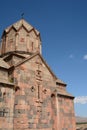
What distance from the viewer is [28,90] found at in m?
11.7

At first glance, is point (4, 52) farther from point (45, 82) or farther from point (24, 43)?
point (45, 82)

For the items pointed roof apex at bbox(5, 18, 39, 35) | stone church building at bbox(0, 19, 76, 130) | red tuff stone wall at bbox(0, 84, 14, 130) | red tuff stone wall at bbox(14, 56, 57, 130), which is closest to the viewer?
red tuff stone wall at bbox(0, 84, 14, 130)

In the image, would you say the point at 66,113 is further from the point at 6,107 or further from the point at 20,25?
the point at 20,25

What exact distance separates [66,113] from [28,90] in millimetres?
4490

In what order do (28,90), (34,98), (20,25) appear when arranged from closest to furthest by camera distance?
(28,90), (34,98), (20,25)

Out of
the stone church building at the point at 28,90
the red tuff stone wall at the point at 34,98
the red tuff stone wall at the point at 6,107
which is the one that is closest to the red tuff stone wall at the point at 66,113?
the stone church building at the point at 28,90

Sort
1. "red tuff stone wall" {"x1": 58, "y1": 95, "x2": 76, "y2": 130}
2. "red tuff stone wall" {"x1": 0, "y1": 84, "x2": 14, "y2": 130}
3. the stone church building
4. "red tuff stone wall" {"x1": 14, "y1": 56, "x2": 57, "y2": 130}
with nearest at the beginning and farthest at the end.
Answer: "red tuff stone wall" {"x1": 0, "y1": 84, "x2": 14, "y2": 130}
the stone church building
"red tuff stone wall" {"x1": 14, "y1": 56, "x2": 57, "y2": 130}
"red tuff stone wall" {"x1": 58, "y1": 95, "x2": 76, "y2": 130}

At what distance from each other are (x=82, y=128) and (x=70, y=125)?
13.6 meters

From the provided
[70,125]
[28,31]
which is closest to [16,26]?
[28,31]

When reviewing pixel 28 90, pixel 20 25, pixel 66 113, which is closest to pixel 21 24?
pixel 20 25

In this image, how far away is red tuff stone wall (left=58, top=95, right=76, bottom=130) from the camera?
13758 mm

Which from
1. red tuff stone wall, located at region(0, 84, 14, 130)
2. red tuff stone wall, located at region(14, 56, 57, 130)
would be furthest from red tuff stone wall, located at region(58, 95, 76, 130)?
red tuff stone wall, located at region(0, 84, 14, 130)

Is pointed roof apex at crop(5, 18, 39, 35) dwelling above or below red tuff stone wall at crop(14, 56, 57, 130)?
above

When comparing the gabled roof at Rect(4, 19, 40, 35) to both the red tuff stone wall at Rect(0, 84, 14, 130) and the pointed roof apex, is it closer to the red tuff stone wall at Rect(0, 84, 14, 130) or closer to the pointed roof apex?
the pointed roof apex
